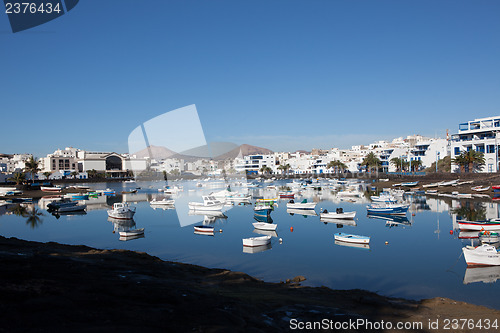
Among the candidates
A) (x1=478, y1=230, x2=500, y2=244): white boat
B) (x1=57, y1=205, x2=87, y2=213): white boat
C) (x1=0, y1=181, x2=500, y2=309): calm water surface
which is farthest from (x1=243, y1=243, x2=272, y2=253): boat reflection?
(x1=57, y1=205, x2=87, y2=213): white boat

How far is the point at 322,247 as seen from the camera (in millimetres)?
25094

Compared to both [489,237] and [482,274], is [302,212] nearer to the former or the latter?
[489,237]

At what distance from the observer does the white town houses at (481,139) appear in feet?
245

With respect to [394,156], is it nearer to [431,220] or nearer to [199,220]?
[431,220]

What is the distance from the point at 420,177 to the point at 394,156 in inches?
1549

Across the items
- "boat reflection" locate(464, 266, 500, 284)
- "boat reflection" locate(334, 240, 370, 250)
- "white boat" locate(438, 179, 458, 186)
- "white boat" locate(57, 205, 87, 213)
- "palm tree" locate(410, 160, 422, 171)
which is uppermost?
"palm tree" locate(410, 160, 422, 171)

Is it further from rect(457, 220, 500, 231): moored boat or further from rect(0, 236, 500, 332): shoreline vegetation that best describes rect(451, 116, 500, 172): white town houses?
rect(0, 236, 500, 332): shoreline vegetation

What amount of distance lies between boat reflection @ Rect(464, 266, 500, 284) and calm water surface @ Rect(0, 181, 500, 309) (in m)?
0.04

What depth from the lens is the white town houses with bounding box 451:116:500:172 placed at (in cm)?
7475

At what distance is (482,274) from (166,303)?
52.9 feet

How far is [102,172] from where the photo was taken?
151 m

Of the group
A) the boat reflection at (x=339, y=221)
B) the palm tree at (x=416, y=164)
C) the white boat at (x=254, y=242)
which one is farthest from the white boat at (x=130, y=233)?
the palm tree at (x=416, y=164)

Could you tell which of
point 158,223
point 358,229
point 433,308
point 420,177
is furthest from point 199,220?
point 420,177

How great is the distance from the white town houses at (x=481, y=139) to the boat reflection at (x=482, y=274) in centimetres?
6693
